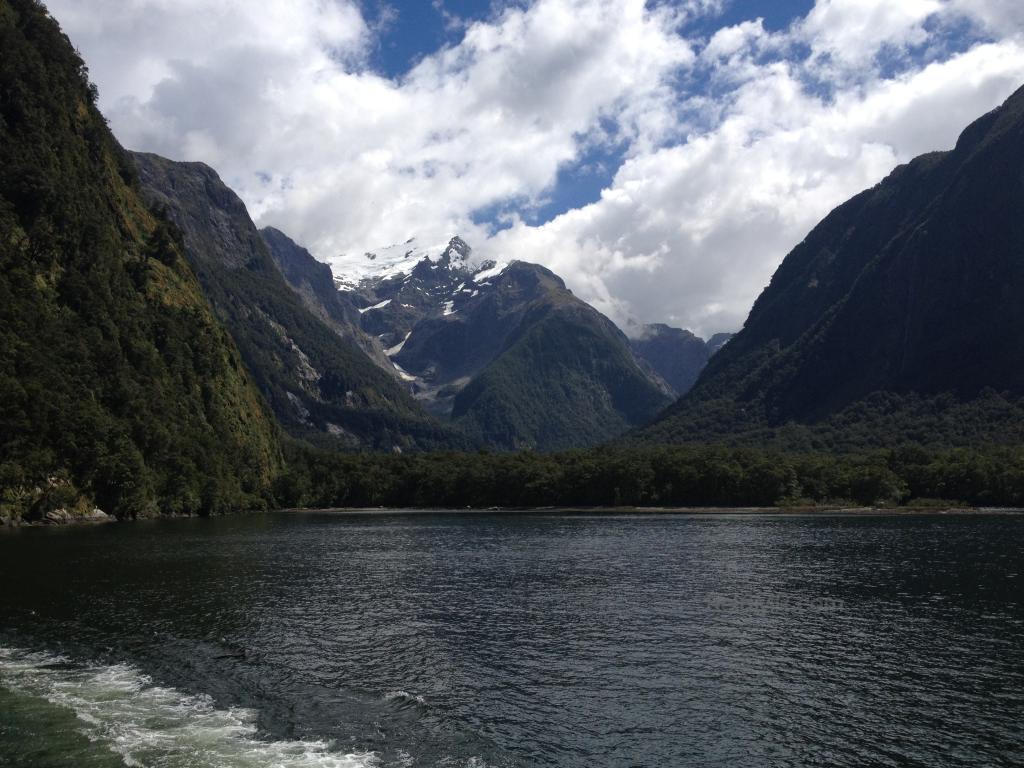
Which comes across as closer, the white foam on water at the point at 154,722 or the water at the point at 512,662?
the white foam on water at the point at 154,722

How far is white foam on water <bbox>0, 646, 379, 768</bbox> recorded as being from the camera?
31922 millimetres

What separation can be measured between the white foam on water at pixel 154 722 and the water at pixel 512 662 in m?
0.15

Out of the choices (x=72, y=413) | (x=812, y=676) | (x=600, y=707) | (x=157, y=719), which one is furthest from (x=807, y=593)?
(x=72, y=413)

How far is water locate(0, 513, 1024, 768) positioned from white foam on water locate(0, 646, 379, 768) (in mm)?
154

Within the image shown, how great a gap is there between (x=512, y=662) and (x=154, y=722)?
66.7 ft

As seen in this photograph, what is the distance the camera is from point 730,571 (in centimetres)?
8862

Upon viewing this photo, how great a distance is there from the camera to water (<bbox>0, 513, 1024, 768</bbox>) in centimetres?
3397

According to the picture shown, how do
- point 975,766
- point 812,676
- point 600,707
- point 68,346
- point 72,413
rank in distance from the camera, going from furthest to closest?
point 68,346 → point 72,413 → point 812,676 → point 600,707 → point 975,766

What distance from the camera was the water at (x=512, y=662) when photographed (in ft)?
111

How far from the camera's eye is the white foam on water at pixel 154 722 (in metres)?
31.9

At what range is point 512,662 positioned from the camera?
4822 centimetres

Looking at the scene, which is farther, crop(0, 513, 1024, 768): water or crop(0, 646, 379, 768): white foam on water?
crop(0, 513, 1024, 768): water

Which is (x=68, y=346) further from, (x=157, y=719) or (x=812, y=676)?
(x=812, y=676)

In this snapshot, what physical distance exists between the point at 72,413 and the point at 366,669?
142m
